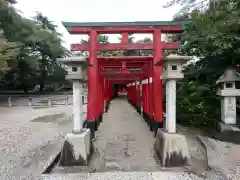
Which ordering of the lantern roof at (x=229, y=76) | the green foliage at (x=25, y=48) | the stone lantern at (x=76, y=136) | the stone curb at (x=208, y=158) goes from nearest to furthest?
the stone curb at (x=208, y=158) < the stone lantern at (x=76, y=136) < the lantern roof at (x=229, y=76) < the green foliage at (x=25, y=48)

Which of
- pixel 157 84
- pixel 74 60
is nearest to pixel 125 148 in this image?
pixel 157 84

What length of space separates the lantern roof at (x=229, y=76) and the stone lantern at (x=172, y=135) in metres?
2.61

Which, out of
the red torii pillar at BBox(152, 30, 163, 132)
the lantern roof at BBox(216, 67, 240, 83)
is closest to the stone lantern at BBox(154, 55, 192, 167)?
the red torii pillar at BBox(152, 30, 163, 132)

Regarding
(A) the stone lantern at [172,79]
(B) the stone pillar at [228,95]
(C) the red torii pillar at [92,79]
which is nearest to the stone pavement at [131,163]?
(C) the red torii pillar at [92,79]

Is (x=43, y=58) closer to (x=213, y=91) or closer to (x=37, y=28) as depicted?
(x=37, y=28)

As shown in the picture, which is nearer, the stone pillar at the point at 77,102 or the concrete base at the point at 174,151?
the concrete base at the point at 174,151

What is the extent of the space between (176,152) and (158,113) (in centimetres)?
158

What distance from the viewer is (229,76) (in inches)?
239

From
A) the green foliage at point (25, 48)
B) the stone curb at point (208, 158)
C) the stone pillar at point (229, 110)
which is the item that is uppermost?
the green foliage at point (25, 48)

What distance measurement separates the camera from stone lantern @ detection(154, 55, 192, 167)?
4125mm

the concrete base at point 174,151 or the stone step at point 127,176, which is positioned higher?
the concrete base at point 174,151

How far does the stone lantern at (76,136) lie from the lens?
4227 millimetres

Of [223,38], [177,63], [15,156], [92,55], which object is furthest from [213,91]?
[15,156]

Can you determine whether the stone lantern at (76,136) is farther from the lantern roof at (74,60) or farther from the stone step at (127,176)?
the stone step at (127,176)
